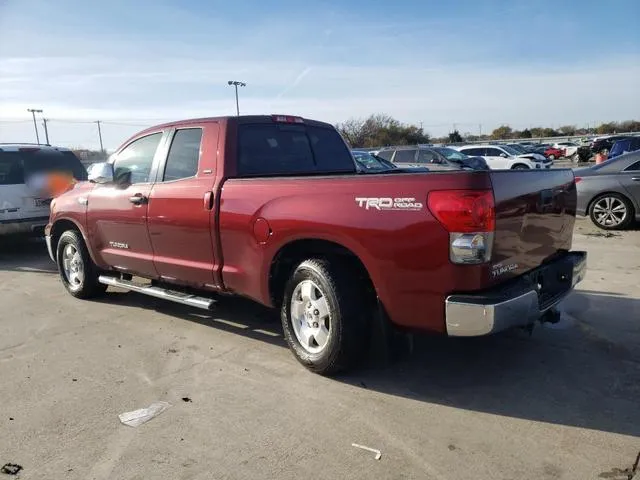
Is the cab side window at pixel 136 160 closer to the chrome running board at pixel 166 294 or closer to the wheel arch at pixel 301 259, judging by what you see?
the chrome running board at pixel 166 294

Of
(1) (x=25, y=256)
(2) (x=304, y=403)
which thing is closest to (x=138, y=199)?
(2) (x=304, y=403)

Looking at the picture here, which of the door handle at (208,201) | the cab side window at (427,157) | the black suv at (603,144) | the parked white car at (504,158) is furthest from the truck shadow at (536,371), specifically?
the black suv at (603,144)

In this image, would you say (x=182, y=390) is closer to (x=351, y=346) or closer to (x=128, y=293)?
(x=351, y=346)

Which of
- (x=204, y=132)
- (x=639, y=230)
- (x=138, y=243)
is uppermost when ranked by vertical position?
(x=204, y=132)

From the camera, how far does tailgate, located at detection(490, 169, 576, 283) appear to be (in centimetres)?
327

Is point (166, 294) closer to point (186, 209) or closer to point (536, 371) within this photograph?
point (186, 209)

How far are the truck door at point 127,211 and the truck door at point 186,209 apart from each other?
190 millimetres

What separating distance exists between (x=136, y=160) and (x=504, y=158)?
2242 centimetres

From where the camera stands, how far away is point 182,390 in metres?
3.87

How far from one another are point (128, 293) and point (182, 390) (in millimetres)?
3253

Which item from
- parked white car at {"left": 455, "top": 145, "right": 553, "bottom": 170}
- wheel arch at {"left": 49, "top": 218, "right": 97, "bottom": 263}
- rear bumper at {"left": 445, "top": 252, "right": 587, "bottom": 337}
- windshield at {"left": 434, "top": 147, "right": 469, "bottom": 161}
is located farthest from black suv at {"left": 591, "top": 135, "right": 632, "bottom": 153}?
rear bumper at {"left": 445, "top": 252, "right": 587, "bottom": 337}

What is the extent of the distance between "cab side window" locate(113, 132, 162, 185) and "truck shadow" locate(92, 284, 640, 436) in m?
1.63

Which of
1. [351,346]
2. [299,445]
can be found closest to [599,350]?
[351,346]

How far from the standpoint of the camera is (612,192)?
9992 millimetres
